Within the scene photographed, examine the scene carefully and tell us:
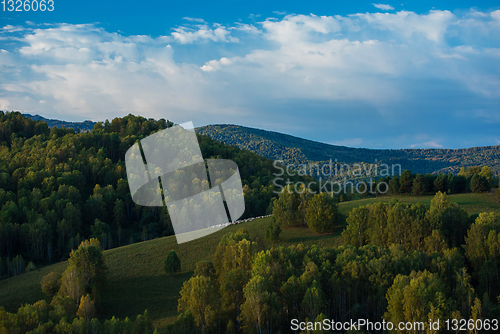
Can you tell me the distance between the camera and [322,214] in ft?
203

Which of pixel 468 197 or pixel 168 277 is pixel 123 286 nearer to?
pixel 168 277

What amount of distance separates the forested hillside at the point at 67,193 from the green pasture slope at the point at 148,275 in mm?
15974

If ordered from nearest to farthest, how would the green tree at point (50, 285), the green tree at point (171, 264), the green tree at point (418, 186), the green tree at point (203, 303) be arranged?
the green tree at point (203, 303)
the green tree at point (50, 285)
the green tree at point (171, 264)
the green tree at point (418, 186)

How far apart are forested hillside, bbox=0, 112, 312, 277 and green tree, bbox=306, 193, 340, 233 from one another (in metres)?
39.2

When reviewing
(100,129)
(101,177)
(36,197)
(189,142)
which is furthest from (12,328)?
(100,129)

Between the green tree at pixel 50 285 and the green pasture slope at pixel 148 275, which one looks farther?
the green tree at pixel 50 285

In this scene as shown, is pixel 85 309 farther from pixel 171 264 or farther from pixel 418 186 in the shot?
pixel 418 186

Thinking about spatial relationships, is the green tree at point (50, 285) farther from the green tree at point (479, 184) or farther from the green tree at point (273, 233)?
the green tree at point (479, 184)

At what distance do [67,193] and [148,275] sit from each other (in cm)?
6084

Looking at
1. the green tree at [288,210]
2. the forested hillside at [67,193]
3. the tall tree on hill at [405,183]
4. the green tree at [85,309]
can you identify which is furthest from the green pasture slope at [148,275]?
the tall tree on hill at [405,183]

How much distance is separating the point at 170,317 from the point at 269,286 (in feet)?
42.0

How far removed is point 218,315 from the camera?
35.9 m

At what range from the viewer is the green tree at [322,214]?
61312 millimetres

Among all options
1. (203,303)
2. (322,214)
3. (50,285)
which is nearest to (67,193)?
(50,285)
